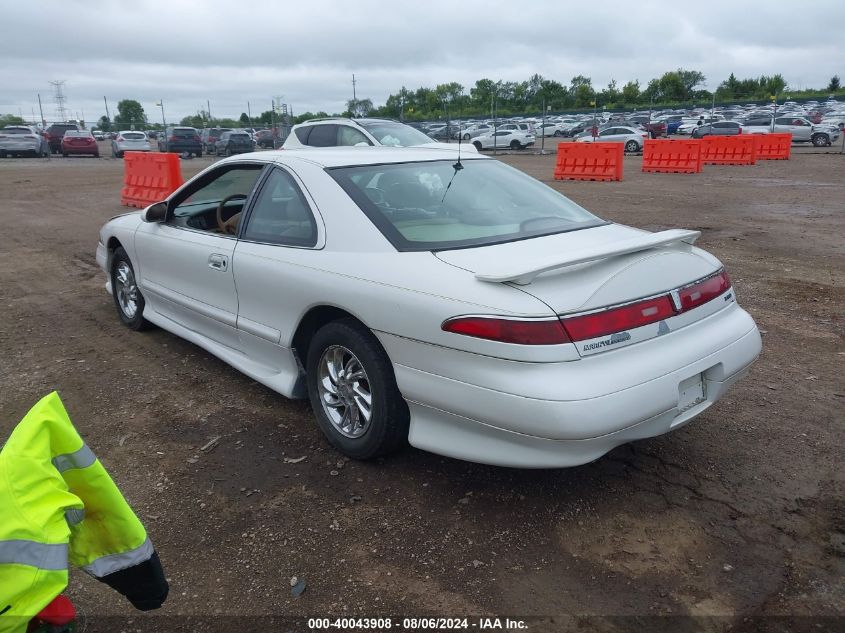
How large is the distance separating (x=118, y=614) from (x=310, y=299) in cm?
162

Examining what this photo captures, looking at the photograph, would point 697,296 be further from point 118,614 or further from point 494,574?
point 118,614

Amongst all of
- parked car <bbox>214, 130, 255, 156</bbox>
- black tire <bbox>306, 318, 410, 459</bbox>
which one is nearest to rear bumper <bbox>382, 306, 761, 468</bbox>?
black tire <bbox>306, 318, 410, 459</bbox>

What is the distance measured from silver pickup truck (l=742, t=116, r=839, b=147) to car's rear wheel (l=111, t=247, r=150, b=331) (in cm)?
3617

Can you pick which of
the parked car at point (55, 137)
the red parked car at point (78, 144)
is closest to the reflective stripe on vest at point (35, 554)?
the red parked car at point (78, 144)

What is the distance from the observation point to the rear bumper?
267cm

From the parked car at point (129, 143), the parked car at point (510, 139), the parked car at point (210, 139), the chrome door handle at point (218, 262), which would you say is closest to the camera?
the chrome door handle at point (218, 262)

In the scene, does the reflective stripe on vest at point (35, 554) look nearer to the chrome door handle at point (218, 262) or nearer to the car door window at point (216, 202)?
the chrome door handle at point (218, 262)

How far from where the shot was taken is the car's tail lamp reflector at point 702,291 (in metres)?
3.08

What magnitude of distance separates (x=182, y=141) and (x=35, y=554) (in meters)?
35.2

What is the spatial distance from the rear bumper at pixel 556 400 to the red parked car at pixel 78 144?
35.3m

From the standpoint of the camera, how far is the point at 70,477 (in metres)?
1.59

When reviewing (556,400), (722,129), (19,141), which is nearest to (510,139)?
(722,129)

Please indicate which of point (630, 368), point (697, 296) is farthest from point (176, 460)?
point (697, 296)

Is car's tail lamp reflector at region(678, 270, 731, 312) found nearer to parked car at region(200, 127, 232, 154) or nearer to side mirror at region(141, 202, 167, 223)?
side mirror at region(141, 202, 167, 223)
